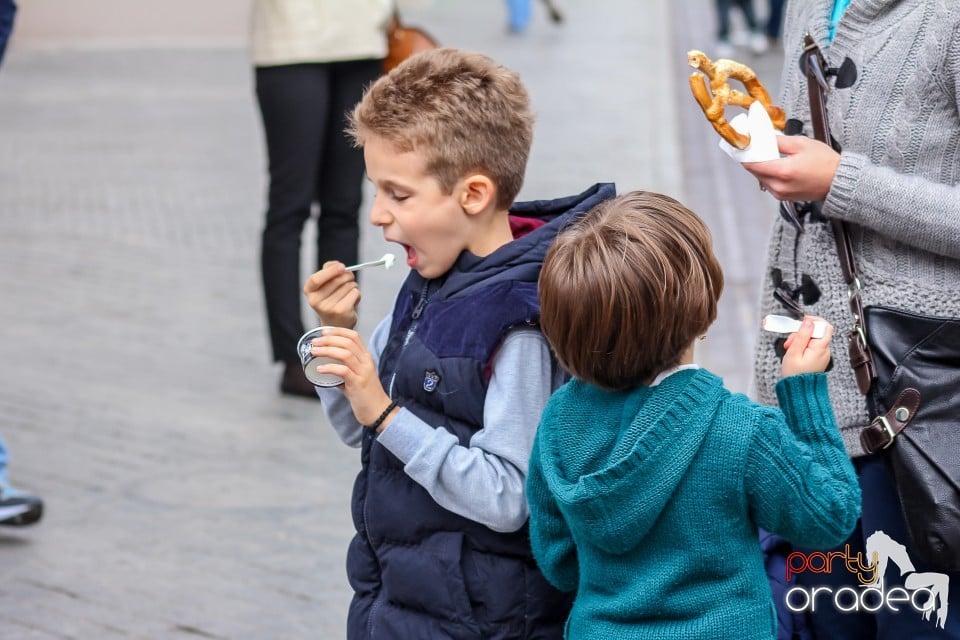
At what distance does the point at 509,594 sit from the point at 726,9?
12.8m

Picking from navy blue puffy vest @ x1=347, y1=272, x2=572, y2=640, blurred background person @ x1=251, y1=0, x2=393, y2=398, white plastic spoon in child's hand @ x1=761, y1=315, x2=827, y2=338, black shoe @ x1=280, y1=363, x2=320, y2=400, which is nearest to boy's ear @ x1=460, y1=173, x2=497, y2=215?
navy blue puffy vest @ x1=347, y1=272, x2=572, y2=640

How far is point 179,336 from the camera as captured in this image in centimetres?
626

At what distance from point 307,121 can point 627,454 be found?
329 cm

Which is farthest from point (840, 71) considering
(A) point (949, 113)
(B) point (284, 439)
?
(B) point (284, 439)

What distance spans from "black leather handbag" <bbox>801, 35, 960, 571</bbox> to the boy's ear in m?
0.65

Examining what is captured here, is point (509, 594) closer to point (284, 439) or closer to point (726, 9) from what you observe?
point (284, 439)

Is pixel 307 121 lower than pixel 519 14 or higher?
higher

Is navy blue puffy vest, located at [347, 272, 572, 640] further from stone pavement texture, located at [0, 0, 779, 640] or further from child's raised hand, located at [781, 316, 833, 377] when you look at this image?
stone pavement texture, located at [0, 0, 779, 640]

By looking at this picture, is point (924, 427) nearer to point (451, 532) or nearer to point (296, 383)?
point (451, 532)

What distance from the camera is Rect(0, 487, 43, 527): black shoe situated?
4.18 m

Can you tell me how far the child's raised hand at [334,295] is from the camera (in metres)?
2.39

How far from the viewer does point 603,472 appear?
1.94m

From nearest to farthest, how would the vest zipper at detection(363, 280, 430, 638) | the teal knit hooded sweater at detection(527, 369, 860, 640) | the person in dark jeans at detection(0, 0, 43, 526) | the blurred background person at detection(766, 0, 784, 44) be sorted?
the teal knit hooded sweater at detection(527, 369, 860, 640) < the vest zipper at detection(363, 280, 430, 638) < the person in dark jeans at detection(0, 0, 43, 526) < the blurred background person at detection(766, 0, 784, 44)

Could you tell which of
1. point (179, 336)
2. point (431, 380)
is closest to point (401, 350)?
point (431, 380)
